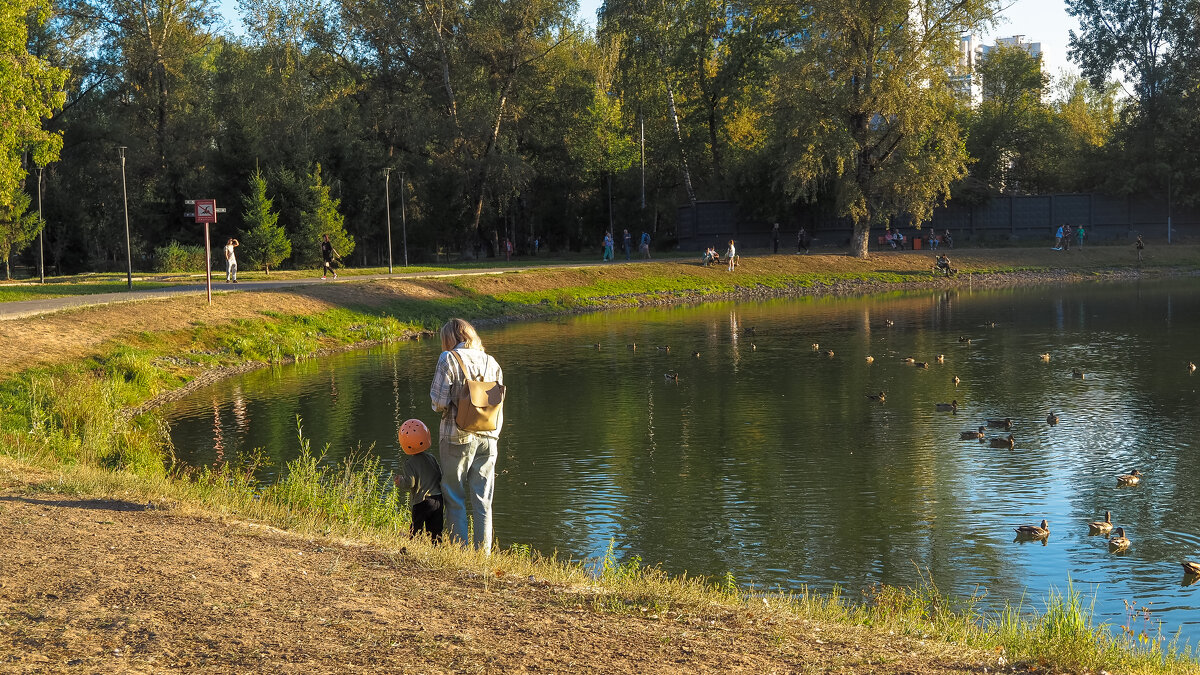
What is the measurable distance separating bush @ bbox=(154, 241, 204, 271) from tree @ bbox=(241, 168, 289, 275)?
3365 millimetres

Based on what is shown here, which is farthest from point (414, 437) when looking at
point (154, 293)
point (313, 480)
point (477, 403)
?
point (154, 293)

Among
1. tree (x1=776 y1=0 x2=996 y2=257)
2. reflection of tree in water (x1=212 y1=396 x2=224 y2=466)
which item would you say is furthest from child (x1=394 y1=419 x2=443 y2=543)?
tree (x1=776 y1=0 x2=996 y2=257)

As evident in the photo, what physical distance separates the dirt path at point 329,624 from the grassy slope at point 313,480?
0.58m

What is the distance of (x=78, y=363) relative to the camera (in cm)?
2530

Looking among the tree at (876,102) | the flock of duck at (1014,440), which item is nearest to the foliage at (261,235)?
the flock of duck at (1014,440)

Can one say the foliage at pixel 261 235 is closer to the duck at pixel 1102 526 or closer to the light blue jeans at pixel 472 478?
the light blue jeans at pixel 472 478

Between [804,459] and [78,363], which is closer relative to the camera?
[804,459]

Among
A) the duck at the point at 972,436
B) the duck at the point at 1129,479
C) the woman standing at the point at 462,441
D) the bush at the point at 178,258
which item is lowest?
the duck at the point at 1129,479

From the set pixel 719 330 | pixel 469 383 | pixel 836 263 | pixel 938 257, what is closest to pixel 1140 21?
pixel 938 257

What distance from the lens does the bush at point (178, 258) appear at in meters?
52.8

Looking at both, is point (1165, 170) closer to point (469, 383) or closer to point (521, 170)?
point (521, 170)

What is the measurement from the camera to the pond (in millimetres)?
12453

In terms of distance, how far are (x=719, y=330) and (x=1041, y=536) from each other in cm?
2510

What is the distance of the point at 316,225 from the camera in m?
55.7
